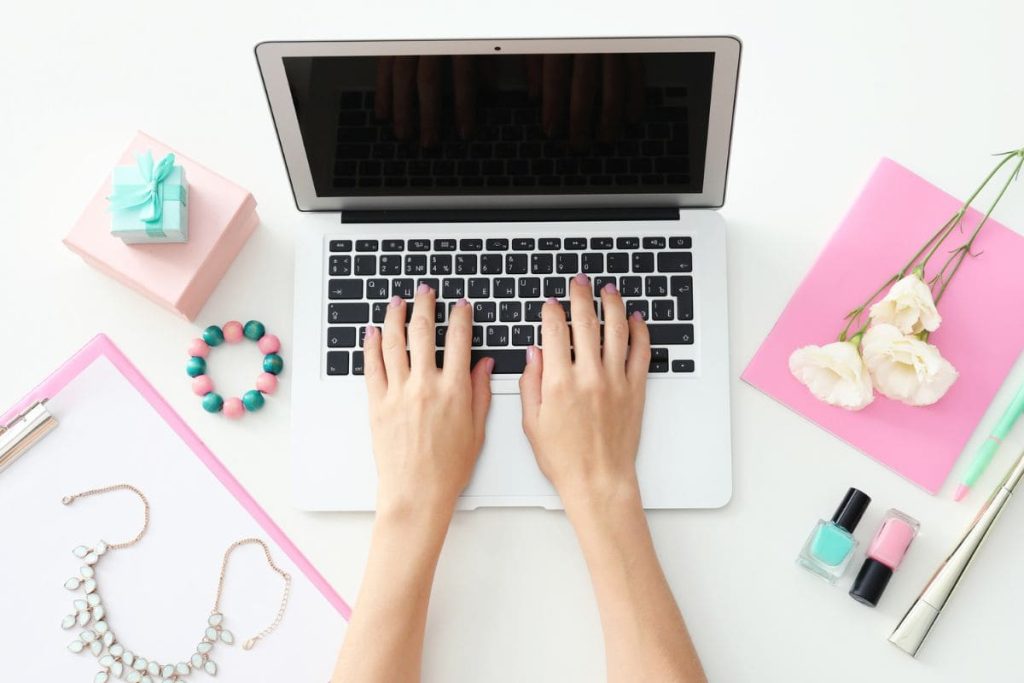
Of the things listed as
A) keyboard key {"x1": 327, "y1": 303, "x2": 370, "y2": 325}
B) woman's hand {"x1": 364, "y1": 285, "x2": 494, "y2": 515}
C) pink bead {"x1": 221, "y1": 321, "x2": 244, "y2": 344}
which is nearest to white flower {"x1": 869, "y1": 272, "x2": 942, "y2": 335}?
woman's hand {"x1": 364, "y1": 285, "x2": 494, "y2": 515}

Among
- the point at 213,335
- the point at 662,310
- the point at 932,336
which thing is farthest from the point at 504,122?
the point at 932,336

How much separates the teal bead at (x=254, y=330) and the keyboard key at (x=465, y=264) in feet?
0.60

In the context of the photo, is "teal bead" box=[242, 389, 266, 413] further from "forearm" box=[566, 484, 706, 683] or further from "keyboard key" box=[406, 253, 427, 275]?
"forearm" box=[566, 484, 706, 683]

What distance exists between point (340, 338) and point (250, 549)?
20 centimetres

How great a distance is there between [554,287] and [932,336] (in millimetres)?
345

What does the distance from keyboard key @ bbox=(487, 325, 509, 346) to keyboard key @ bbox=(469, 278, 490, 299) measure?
3cm

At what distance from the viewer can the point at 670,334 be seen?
2.73ft

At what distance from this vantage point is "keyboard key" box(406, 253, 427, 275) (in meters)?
0.84

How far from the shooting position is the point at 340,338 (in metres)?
0.84

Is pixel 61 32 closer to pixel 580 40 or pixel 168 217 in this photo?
pixel 168 217

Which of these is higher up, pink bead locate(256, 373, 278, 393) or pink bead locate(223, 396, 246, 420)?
pink bead locate(256, 373, 278, 393)

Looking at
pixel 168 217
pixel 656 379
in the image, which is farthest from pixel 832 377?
pixel 168 217

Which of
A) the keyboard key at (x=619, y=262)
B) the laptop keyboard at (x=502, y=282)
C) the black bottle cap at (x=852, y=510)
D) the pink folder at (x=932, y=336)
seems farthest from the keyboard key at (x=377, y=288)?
the black bottle cap at (x=852, y=510)

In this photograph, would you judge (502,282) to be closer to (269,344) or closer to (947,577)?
(269,344)
